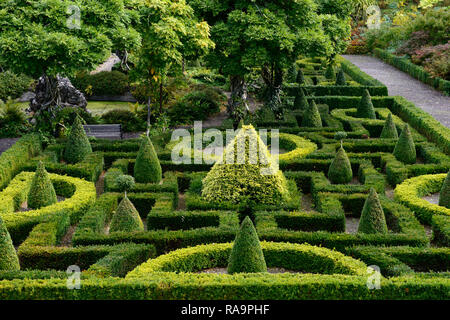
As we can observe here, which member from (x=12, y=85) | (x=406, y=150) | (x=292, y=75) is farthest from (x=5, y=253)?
(x=292, y=75)

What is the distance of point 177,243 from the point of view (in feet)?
39.5

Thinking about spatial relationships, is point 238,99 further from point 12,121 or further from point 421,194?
point 421,194

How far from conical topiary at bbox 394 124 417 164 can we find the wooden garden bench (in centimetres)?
1056

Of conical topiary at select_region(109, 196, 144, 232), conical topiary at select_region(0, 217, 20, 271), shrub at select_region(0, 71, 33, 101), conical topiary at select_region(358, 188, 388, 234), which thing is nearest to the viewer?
conical topiary at select_region(0, 217, 20, 271)

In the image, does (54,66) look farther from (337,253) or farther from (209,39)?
(337,253)

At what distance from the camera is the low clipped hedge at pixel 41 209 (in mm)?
13000

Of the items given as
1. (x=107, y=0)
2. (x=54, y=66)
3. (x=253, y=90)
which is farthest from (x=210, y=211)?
(x=253, y=90)

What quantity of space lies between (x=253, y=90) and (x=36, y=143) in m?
13.7

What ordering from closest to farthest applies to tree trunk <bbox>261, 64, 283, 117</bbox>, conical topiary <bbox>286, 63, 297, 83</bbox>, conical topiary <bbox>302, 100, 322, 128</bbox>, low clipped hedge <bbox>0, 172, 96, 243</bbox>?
1. low clipped hedge <bbox>0, 172, 96, 243</bbox>
2. conical topiary <bbox>302, 100, 322, 128</bbox>
3. tree trunk <bbox>261, 64, 283, 117</bbox>
4. conical topiary <bbox>286, 63, 297, 83</bbox>

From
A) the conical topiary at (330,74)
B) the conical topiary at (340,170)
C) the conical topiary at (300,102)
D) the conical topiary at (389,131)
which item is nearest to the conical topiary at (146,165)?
the conical topiary at (340,170)

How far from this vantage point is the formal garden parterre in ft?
30.8

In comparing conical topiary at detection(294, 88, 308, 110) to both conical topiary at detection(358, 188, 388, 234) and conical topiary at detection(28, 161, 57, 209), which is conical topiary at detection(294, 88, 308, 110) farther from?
conical topiary at detection(28, 161, 57, 209)

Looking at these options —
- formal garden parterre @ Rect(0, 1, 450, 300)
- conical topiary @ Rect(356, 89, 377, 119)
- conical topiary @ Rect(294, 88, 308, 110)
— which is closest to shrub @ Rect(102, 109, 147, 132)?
formal garden parterre @ Rect(0, 1, 450, 300)

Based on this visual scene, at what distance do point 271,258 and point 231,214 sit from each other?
220 cm
